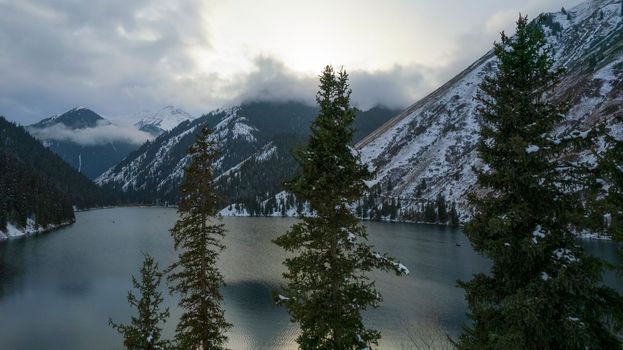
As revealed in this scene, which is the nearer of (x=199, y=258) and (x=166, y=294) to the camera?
(x=199, y=258)

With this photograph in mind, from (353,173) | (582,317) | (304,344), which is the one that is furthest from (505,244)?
(304,344)

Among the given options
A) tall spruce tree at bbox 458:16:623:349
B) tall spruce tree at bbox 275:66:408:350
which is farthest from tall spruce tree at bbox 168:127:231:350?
tall spruce tree at bbox 458:16:623:349

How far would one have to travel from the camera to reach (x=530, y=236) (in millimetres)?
12484

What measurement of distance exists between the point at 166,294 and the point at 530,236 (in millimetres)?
64331

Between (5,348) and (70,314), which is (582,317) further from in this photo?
(70,314)

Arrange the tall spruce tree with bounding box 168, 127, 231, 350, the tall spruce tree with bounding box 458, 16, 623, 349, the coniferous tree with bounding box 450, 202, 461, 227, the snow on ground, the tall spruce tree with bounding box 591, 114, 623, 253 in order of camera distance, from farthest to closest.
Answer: the coniferous tree with bounding box 450, 202, 461, 227 → the snow on ground → the tall spruce tree with bounding box 168, 127, 231, 350 → the tall spruce tree with bounding box 458, 16, 623, 349 → the tall spruce tree with bounding box 591, 114, 623, 253

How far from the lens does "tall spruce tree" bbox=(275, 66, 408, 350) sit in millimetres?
16984

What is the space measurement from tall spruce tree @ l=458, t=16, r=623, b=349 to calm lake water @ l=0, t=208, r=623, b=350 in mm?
7718

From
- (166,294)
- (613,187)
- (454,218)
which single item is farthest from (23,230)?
(454,218)

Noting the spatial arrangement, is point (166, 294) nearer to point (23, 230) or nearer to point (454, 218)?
point (23, 230)

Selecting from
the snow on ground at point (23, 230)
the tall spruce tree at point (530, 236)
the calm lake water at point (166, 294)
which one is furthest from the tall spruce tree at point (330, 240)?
the snow on ground at point (23, 230)

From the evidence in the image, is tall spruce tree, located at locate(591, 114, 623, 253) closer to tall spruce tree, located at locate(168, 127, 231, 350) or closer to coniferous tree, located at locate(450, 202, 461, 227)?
tall spruce tree, located at locate(168, 127, 231, 350)

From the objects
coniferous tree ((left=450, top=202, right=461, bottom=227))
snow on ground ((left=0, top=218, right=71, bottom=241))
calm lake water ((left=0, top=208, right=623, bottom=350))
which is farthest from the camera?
coniferous tree ((left=450, top=202, right=461, bottom=227))

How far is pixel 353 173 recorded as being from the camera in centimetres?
1773
